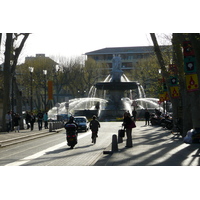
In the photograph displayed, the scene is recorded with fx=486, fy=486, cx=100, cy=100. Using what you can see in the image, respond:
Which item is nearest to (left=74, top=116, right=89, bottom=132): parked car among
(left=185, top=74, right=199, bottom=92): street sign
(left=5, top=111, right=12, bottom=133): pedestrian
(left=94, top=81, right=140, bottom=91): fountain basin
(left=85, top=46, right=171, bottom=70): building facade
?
(left=5, top=111, right=12, bottom=133): pedestrian

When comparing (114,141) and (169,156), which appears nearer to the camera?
(169,156)

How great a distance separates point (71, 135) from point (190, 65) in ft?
24.0

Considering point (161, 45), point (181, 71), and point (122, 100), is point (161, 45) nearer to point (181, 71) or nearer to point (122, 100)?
point (181, 71)

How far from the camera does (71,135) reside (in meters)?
24.5

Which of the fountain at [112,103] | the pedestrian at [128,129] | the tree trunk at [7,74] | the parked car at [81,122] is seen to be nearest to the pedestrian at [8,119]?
the tree trunk at [7,74]

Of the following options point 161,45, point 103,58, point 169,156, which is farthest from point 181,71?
point 103,58

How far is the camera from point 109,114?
67.8 meters

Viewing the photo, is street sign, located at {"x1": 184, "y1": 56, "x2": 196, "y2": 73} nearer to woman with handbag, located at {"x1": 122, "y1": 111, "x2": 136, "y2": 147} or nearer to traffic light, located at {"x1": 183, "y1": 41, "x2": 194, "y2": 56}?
traffic light, located at {"x1": 183, "y1": 41, "x2": 194, "y2": 56}

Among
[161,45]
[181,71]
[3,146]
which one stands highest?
[161,45]

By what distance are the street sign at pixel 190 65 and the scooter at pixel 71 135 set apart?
7.03 meters

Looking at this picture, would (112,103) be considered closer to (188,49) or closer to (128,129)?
(128,129)

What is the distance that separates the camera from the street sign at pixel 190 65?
2052 centimetres

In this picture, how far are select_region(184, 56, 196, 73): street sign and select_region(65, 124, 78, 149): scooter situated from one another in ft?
23.1
